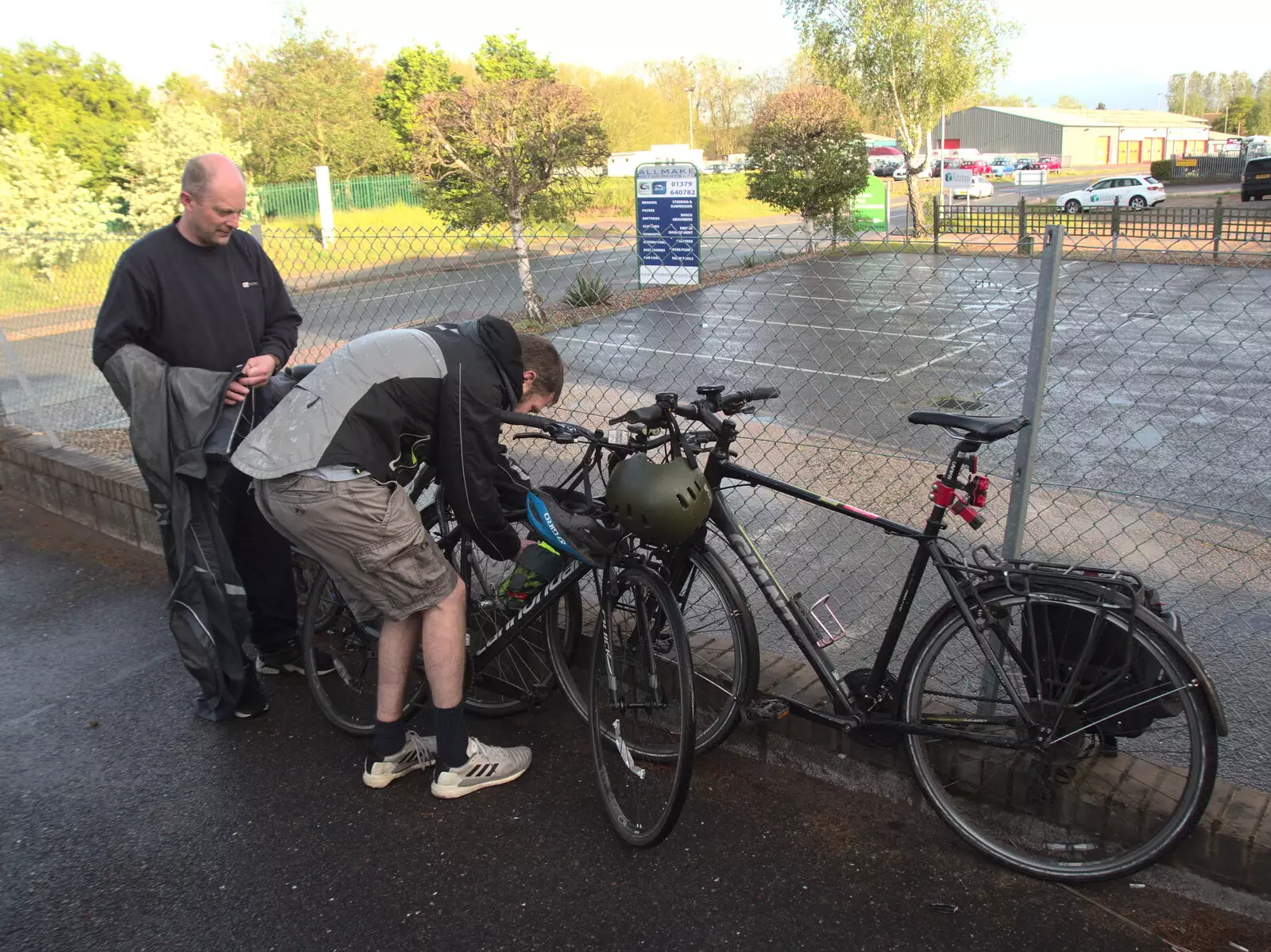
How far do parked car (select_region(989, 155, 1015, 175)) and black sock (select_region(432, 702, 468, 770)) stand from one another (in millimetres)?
66605

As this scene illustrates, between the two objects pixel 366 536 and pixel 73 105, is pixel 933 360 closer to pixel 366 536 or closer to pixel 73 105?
pixel 366 536

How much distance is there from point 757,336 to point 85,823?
10259mm

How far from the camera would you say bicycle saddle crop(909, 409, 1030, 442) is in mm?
2580

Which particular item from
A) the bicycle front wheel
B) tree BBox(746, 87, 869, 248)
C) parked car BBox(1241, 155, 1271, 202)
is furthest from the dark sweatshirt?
parked car BBox(1241, 155, 1271, 202)

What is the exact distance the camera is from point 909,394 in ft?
31.5

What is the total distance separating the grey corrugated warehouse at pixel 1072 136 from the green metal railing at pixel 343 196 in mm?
60193

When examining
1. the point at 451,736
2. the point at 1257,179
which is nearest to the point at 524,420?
the point at 451,736

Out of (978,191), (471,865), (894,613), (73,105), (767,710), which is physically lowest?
(471,865)

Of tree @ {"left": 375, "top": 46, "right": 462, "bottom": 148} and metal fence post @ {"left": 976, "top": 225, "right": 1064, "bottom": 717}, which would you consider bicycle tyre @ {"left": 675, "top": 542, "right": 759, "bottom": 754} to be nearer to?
metal fence post @ {"left": 976, "top": 225, "right": 1064, "bottom": 717}

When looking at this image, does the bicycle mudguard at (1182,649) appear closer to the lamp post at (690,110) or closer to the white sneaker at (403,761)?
the white sneaker at (403,761)

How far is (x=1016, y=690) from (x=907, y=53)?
27465 mm

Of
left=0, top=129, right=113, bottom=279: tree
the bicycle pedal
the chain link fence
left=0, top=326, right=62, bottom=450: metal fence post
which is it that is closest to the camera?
the bicycle pedal

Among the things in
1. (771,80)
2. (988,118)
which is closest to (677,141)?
(771,80)

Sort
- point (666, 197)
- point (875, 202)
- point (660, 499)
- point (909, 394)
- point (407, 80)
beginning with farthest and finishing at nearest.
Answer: point (407, 80)
point (875, 202)
point (666, 197)
point (909, 394)
point (660, 499)
